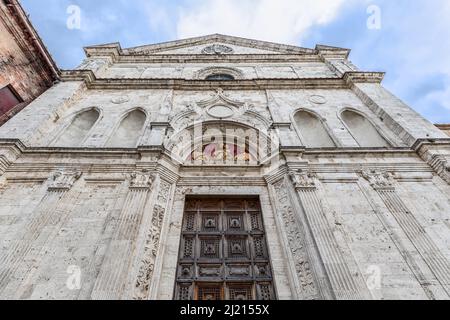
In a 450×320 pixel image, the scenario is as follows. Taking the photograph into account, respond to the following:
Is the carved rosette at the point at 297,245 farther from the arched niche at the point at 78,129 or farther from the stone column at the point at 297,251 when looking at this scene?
the arched niche at the point at 78,129

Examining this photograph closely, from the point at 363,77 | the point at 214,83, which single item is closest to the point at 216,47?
the point at 214,83

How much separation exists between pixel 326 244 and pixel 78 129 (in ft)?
31.1

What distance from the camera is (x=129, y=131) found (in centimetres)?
1020

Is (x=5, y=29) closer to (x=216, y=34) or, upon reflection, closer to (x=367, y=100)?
(x=216, y=34)

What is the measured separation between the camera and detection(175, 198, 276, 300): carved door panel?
570 cm

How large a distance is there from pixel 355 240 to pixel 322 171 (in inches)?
90.9

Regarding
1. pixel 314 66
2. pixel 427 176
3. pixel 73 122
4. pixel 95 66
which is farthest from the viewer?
pixel 314 66

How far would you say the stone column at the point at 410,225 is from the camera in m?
5.50

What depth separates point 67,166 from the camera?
771cm

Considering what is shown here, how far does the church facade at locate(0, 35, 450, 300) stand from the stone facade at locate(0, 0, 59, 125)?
64.3 inches

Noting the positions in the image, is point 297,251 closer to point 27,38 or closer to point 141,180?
point 141,180

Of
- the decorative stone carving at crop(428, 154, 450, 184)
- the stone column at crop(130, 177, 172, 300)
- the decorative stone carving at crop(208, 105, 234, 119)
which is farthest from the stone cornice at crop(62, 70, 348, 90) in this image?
the stone column at crop(130, 177, 172, 300)

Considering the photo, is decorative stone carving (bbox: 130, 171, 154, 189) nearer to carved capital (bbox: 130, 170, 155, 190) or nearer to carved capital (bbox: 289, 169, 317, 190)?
carved capital (bbox: 130, 170, 155, 190)

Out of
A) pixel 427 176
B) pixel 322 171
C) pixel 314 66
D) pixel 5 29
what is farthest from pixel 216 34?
pixel 427 176
